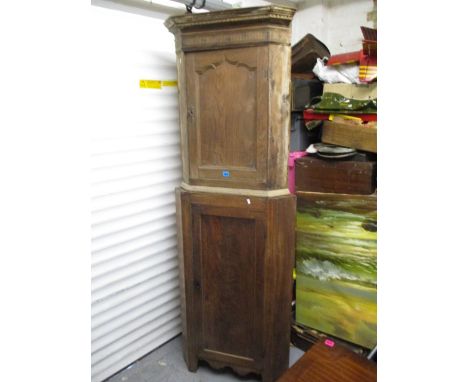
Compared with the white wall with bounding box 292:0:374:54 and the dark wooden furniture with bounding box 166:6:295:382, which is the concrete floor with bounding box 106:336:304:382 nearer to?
the dark wooden furniture with bounding box 166:6:295:382

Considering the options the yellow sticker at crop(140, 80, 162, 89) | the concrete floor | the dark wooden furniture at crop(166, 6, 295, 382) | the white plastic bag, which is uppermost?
the white plastic bag

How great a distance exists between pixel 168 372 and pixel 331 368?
1.19 m

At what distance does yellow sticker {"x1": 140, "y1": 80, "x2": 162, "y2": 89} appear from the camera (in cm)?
204

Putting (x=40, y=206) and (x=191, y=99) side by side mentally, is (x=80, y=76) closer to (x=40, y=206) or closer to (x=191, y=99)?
(x=40, y=206)

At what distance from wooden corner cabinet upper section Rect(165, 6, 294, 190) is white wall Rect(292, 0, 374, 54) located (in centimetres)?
124

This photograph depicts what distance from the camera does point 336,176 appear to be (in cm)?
223

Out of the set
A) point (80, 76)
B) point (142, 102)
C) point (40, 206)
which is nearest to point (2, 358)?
point (40, 206)

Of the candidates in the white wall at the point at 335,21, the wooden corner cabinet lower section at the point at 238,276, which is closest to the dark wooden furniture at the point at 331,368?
the wooden corner cabinet lower section at the point at 238,276

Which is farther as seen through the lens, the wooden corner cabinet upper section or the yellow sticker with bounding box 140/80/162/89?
the yellow sticker with bounding box 140/80/162/89

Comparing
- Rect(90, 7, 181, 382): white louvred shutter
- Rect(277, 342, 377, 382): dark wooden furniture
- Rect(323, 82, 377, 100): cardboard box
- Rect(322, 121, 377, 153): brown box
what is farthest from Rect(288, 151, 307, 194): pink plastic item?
Rect(277, 342, 377, 382): dark wooden furniture

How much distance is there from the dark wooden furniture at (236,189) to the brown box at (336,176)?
0.46 metres
